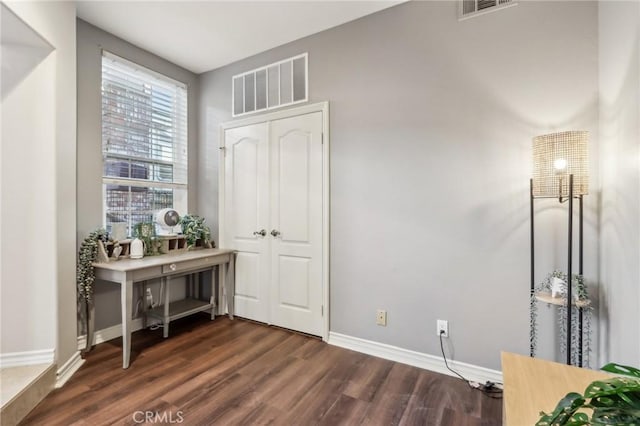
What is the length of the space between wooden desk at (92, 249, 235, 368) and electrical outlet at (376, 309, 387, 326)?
1.65m

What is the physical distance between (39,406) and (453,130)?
3.19 meters

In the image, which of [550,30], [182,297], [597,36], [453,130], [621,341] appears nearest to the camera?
[621,341]

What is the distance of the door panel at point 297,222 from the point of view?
110 inches

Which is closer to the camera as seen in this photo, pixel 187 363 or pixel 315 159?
pixel 187 363

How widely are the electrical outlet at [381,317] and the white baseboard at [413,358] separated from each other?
171 mm

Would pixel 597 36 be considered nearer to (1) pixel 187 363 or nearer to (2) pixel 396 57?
(2) pixel 396 57

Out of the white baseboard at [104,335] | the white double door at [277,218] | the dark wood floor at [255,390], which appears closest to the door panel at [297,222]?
the white double door at [277,218]

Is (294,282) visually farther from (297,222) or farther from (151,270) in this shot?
(151,270)

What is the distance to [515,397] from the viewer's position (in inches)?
38.3

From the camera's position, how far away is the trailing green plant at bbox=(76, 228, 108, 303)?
2361mm

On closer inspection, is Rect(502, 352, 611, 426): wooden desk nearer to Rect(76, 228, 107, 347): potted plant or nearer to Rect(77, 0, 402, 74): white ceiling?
Rect(77, 0, 402, 74): white ceiling

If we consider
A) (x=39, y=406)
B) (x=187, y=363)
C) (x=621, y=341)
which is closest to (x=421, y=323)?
(x=621, y=341)

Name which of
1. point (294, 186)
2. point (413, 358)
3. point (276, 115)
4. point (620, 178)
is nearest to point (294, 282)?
point (294, 186)

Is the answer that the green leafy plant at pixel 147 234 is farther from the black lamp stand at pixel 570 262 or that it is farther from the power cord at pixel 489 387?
the black lamp stand at pixel 570 262
